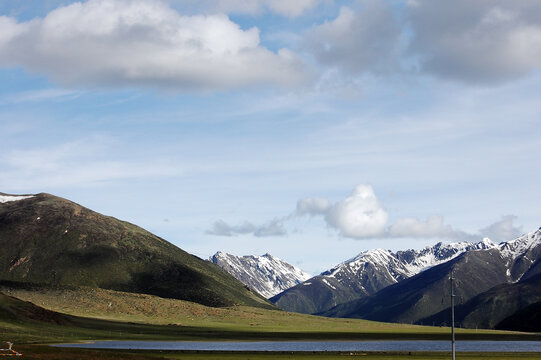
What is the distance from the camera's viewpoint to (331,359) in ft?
361

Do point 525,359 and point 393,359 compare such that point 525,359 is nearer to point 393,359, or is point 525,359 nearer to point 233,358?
point 393,359

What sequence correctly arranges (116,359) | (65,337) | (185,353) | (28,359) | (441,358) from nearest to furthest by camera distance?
(28,359) < (116,359) < (441,358) < (185,353) < (65,337)

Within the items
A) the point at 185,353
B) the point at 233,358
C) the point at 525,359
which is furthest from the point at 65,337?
the point at 525,359

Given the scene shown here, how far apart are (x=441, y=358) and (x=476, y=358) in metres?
6.36

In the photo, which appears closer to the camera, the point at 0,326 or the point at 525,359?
the point at 525,359

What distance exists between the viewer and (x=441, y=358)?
117m

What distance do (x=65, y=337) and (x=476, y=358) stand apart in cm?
12217

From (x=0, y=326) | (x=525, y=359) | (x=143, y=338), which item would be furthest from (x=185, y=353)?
(x=0, y=326)

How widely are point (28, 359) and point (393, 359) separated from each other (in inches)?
2473

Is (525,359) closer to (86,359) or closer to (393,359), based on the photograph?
(393,359)

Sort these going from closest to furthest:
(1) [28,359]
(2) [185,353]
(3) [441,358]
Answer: (1) [28,359], (3) [441,358], (2) [185,353]

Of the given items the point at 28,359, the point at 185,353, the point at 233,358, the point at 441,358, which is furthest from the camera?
the point at 185,353

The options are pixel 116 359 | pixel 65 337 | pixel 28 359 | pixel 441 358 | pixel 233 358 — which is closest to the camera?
pixel 28 359

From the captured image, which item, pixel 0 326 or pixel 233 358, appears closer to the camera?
pixel 233 358
